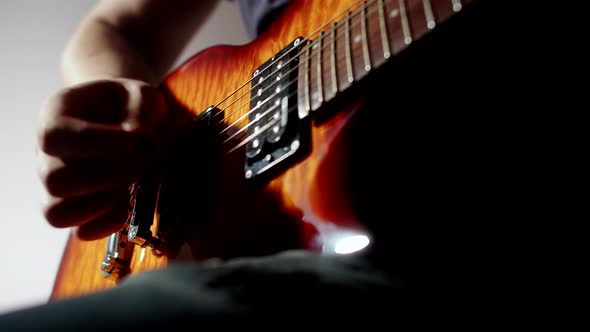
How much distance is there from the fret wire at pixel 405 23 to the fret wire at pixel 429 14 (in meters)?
0.02

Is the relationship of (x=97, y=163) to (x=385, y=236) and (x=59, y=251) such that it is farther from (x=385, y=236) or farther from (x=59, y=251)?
(x=59, y=251)

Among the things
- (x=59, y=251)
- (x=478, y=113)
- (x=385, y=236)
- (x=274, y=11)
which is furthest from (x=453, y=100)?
(x=59, y=251)

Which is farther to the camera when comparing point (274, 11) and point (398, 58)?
point (274, 11)

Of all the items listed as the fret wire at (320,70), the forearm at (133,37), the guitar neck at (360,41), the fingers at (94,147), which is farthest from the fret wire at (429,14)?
the forearm at (133,37)

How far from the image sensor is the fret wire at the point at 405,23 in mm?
342

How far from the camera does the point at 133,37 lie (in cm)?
95

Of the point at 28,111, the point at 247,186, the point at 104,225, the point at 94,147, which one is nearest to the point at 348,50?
the point at 247,186

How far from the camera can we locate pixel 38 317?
20 centimetres

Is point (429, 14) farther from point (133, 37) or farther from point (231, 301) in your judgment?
point (133, 37)

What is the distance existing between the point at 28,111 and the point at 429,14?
1367 millimetres

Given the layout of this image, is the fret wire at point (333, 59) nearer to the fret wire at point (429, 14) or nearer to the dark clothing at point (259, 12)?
the fret wire at point (429, 14)

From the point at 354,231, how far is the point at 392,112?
110 mm

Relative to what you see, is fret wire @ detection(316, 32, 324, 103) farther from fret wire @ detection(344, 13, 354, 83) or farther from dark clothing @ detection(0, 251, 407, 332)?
dark clothing @ detection(0, 251, 407, 332)

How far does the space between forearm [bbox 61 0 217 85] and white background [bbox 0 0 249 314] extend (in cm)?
16
